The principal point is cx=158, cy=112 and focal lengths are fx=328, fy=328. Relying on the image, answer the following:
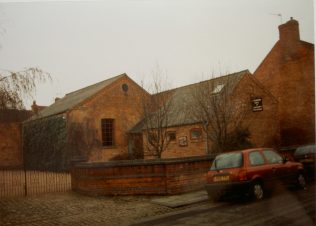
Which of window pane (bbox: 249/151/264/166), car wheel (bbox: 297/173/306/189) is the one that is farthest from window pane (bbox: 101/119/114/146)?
car wheel (bbox: 297/173/306/189)

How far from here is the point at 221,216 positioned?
27.3 feet

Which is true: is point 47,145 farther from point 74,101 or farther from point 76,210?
point 76,210

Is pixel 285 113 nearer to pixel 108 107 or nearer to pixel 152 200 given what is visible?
pixel 108 107

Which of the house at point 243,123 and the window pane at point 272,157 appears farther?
the house at point 243,123

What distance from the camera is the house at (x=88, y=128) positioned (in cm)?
2416

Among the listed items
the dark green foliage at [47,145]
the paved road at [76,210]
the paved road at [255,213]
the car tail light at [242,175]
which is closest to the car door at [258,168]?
the car tail light at [242,175]

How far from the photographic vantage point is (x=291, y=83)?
22.9m

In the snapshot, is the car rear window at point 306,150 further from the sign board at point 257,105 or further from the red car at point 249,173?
the sign board at point 257,105

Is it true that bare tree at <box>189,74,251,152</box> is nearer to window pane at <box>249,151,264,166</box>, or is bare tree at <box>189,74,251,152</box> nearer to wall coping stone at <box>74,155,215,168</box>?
→ wall coping stone at <box>74,155,215,168</box>

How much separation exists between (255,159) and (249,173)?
700 mm

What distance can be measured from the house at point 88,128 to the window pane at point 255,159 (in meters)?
13.5

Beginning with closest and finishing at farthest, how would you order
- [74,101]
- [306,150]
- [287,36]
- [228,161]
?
[228,161]
[306,150]
[287,36]
[74,101]

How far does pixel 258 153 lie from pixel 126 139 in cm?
1834

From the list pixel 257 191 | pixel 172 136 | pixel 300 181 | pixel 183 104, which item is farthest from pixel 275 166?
pixel 183 104
